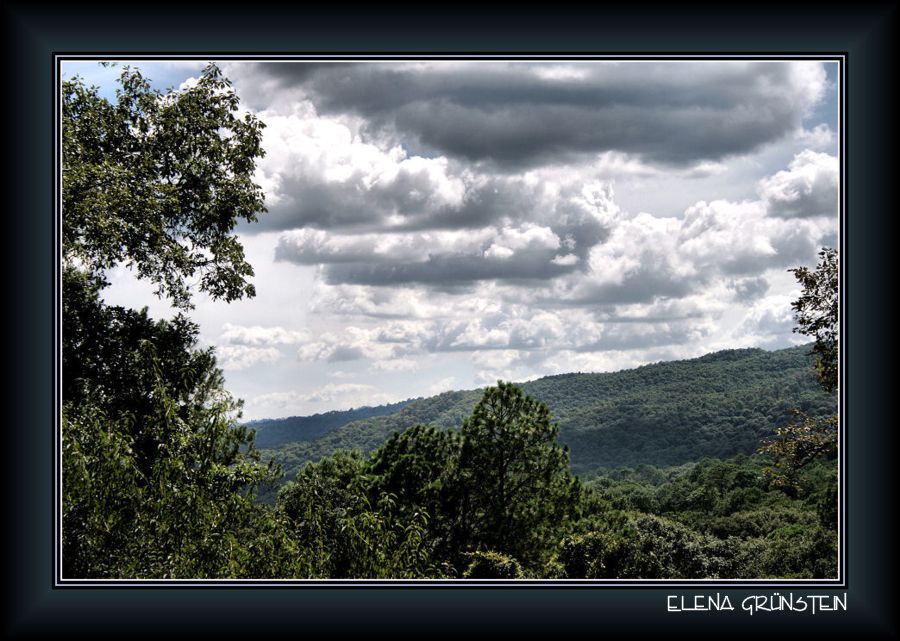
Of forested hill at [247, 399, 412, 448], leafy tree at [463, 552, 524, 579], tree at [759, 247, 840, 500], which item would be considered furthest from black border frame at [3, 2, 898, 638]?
forested hill at [247, 399, 412, 448]

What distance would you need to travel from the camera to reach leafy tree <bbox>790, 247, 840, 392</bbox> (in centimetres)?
723

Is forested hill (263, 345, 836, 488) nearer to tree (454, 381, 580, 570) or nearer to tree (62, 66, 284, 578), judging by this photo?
tree (454, 381, 580, 570)

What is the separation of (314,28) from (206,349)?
18.6ft

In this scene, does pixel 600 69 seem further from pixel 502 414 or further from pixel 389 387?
pixel 502 414

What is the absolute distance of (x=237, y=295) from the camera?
7000 mm

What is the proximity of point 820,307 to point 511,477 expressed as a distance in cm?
451

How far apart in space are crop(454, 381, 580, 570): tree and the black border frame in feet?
26.4

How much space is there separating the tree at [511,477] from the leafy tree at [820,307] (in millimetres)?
3605

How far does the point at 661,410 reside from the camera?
20719 millimetres

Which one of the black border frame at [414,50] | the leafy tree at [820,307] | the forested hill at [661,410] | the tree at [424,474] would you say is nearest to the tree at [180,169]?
the tree at [424,474]

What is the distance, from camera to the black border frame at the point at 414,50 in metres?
1.89

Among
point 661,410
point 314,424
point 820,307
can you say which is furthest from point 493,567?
point 661,410

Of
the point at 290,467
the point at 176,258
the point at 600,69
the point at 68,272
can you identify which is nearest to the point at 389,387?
the point at 176,258

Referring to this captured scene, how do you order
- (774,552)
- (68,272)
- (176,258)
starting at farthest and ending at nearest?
1. (774,552)
2. (176,258)
3. (68,272)
